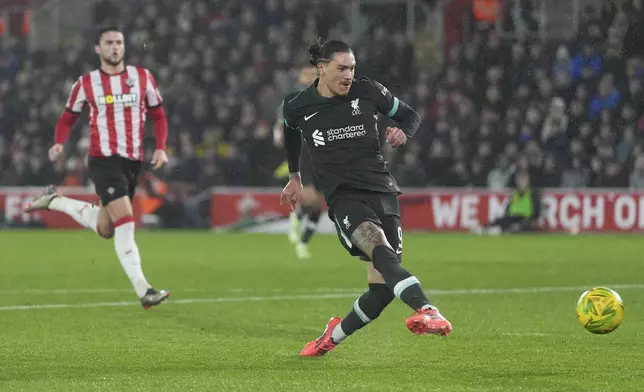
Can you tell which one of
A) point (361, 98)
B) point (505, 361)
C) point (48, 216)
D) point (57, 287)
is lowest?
point (48, 216)

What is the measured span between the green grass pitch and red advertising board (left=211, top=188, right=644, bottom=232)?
5.35 meters

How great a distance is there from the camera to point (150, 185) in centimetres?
2647

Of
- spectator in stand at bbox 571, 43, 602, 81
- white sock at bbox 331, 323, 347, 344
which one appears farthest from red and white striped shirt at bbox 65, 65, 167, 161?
spectator in stand at bbox 571, 43, 602, 81

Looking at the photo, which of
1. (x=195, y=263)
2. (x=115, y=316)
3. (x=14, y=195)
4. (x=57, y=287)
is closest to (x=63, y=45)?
(x=14, y=195)

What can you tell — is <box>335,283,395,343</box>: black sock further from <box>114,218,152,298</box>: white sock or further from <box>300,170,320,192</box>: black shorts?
<box>300,170,320,192</box>: black shorts

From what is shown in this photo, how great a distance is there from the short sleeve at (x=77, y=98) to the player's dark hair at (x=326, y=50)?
430cm

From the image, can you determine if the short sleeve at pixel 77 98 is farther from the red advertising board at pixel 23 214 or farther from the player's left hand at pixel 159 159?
the red advertising board at pixel 23 214

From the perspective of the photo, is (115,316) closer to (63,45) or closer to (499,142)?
(499,142)

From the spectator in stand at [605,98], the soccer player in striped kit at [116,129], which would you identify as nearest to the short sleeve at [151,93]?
the soccer player in striped kit at [116,129]

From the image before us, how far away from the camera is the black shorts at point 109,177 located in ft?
36.8

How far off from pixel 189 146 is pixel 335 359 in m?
19.8

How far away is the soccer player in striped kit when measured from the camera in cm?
1123

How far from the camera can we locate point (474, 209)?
24.5 meters

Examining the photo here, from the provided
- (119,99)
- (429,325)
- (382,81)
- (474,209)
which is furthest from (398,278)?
(382,81)
